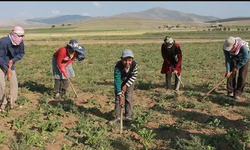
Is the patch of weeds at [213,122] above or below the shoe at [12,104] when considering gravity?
below

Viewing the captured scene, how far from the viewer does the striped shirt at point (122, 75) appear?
16.2ft

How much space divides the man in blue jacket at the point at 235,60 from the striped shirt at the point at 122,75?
2995 millimetres

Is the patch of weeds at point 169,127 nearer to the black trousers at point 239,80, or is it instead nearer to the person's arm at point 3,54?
the black trousers at point 239,80

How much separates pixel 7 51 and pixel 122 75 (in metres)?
2.82

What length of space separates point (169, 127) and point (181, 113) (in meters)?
1.06

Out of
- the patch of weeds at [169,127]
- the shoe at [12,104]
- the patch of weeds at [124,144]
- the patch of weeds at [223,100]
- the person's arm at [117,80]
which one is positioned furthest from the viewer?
the patch of weeds at [223,100]

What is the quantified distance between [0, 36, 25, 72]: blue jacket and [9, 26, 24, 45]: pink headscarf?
0.40 ft

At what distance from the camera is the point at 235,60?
22.4 ft

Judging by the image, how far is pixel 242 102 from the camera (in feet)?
22.2

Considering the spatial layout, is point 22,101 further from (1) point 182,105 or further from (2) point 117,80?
(1) point 182,105

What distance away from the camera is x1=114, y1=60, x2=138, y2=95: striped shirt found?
4930mm

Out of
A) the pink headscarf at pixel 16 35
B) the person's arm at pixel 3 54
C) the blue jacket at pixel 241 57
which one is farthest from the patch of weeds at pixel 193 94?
the person's arm at pixel 3 54

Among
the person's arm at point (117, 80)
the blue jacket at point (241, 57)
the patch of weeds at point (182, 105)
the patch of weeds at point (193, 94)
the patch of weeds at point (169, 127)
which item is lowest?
the patch of weeds at point (169, 127)

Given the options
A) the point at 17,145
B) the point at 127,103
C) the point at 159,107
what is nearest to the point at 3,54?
the point at 17,145
